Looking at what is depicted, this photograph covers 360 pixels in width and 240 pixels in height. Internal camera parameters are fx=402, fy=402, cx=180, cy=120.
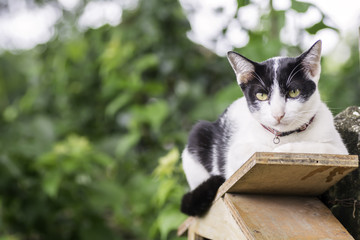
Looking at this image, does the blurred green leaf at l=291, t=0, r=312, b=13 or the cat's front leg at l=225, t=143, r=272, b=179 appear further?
the blurred green leaf at l=291, t=0, r=312, b=13

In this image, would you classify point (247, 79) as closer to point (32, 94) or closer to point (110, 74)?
point (110, 74)

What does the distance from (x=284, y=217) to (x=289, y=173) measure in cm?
16

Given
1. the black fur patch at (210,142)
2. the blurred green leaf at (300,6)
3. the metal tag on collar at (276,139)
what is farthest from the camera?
the blurred green leaf at (300,6)

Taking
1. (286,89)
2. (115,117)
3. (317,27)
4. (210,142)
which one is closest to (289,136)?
(286,89)

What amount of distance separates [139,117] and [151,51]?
929 millimetres

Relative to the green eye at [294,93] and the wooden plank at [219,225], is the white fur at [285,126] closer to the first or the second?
the green eye at [294,93]

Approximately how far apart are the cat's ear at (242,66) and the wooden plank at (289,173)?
25 centimetres

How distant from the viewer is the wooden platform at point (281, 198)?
0.97m

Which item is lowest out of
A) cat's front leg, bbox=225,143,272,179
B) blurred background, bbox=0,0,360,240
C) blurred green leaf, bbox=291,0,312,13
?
cat's front leg, bbox=225,143,272,179

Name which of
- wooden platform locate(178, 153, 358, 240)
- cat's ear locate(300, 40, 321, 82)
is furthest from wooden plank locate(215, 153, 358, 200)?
cat's ear locate(300, 40, 321, 82)

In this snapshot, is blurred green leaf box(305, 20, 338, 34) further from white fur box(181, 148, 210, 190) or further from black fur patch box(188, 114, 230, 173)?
white fur box(181, 148, 210, 190)

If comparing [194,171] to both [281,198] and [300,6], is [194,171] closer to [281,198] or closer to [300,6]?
[281,198]

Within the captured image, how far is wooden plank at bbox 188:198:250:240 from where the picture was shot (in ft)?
3.74

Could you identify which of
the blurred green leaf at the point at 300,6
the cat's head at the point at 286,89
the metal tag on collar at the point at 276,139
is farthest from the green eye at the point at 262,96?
the blurred green leaf at the point at 300,6
